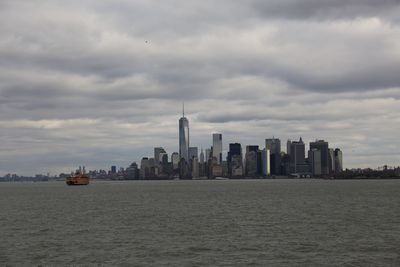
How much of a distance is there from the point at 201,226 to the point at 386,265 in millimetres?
38624

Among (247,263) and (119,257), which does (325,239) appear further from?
(119,257)

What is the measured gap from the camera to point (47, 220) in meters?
102

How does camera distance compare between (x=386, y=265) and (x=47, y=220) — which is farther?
(x=47, y=220)

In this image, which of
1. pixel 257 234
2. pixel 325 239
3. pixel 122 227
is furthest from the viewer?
pixel 122 227

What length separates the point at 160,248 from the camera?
212ft

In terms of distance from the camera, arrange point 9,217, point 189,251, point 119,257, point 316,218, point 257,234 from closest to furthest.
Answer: point 119,257, point 189,251, point 257,234, point 316,218, point 9,217

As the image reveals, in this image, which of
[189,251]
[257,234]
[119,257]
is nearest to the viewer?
[119,257]

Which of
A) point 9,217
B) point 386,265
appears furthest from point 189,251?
point 9,217

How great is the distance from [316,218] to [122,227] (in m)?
35.0

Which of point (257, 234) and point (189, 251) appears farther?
point (257, 234)

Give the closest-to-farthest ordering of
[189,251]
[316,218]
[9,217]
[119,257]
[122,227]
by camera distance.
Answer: [119,257], [189,251], [122,227], [316,218], [9,217]

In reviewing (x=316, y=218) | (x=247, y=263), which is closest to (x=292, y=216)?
(x=316, y=218)

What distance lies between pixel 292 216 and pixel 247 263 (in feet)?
168

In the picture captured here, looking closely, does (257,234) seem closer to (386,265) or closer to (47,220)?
(386,265)
